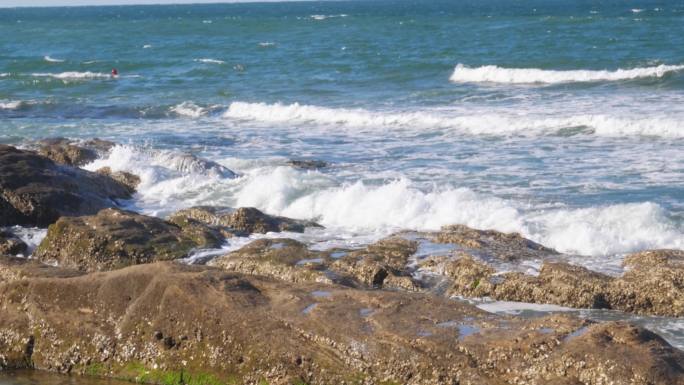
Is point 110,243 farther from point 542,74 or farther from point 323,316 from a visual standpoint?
point 542,74

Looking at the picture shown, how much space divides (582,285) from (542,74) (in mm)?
27978

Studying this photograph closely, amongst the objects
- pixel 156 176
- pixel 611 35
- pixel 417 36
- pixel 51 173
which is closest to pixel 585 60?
pixel 611 35

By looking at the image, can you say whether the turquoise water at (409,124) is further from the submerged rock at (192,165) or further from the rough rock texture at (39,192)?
the rough rock texture at (39,192)

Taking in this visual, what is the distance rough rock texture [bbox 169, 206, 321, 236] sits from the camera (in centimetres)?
1323

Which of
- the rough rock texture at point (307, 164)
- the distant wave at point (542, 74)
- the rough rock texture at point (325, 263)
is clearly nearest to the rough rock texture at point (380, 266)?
the rough rock texture at point (325, 263)

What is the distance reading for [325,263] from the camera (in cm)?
1080

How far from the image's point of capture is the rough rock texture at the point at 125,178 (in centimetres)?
1745

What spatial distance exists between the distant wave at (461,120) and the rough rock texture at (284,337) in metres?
16.7

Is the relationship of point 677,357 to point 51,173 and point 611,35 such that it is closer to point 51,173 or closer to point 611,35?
point 51,173

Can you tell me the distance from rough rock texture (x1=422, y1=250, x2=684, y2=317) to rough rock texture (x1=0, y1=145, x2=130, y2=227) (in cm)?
583

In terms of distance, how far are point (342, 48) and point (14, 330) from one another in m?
44.8

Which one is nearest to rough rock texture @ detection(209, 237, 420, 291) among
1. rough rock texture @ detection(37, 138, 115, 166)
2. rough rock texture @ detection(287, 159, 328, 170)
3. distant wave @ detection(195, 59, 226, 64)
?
rough rock texture @ detection(287, 159, 328, 170)

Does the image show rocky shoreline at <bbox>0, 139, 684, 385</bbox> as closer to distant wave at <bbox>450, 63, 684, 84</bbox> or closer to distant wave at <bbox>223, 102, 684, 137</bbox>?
distant wave at <bbox>223, 102, 684, 137</bbox>

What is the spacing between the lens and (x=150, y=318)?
741 cm
